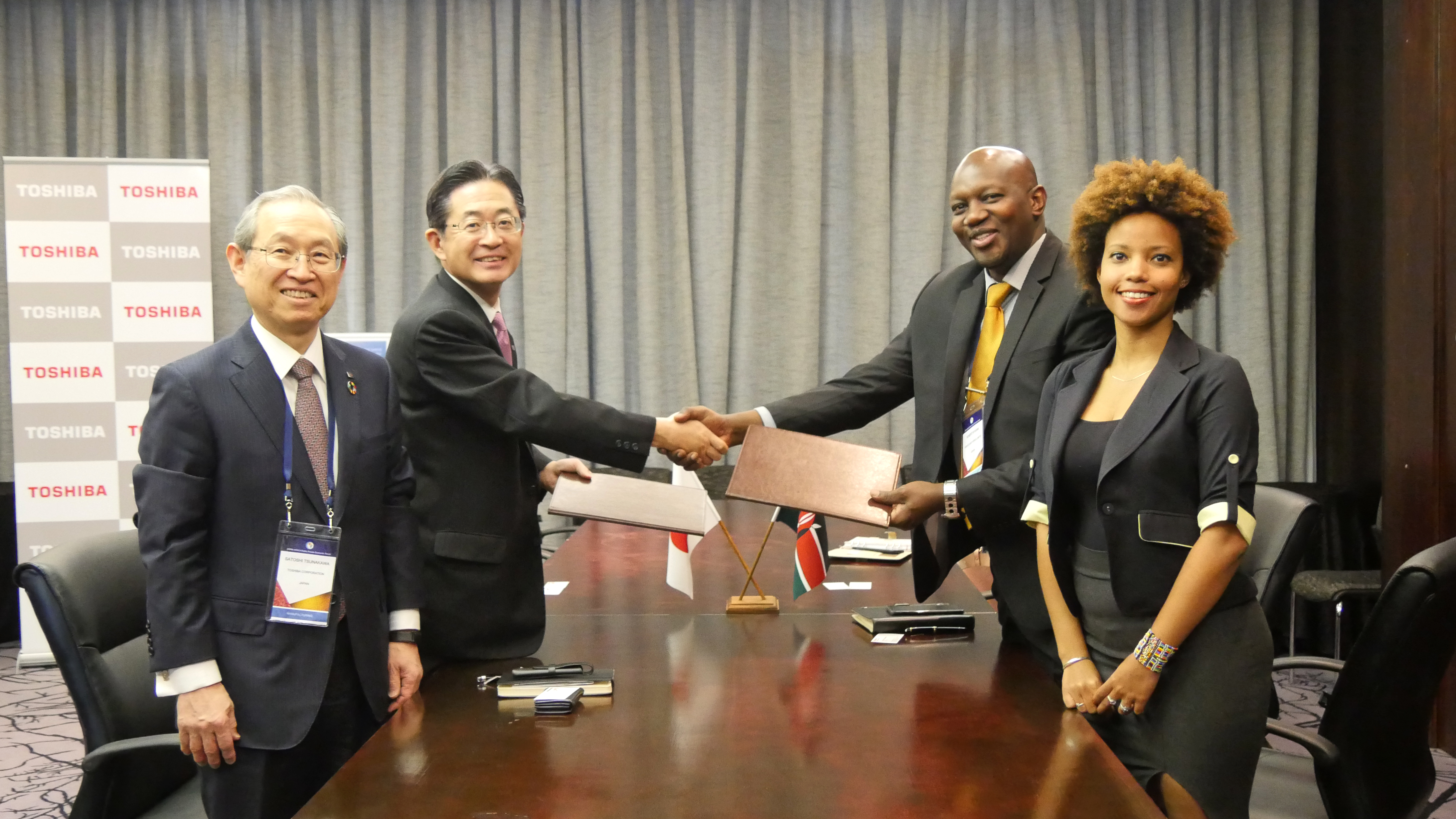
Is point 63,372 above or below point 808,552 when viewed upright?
above

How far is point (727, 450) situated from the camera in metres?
3.17

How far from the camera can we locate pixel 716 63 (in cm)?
614

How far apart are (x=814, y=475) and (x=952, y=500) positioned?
308 millimetres

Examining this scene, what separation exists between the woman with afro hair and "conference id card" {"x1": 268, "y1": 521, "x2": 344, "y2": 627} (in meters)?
1.33

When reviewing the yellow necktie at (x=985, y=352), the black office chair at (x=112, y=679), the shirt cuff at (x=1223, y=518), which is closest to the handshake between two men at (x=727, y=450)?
the yellow necktie at (x=985, y=352)

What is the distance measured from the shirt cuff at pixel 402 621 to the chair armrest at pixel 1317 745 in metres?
1.63

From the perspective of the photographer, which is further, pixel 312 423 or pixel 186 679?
pixel 312 423

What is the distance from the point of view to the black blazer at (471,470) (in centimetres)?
226

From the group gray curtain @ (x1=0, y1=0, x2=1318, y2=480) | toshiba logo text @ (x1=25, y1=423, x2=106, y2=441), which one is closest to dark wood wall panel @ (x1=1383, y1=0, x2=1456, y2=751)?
gray curtain @ (x1=0, y1=0, x2=1318, y2=480)

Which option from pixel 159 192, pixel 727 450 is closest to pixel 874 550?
pixel 727 450

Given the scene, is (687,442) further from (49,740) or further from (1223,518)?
(49,740)

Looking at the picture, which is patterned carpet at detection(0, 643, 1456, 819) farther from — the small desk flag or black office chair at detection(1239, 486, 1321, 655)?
the small desk flag

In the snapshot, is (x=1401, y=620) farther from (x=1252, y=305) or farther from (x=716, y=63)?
(x=716, y=63)

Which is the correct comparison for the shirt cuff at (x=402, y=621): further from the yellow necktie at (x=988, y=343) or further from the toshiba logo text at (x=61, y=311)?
the toshiba logo text at (x=61, y=311)
